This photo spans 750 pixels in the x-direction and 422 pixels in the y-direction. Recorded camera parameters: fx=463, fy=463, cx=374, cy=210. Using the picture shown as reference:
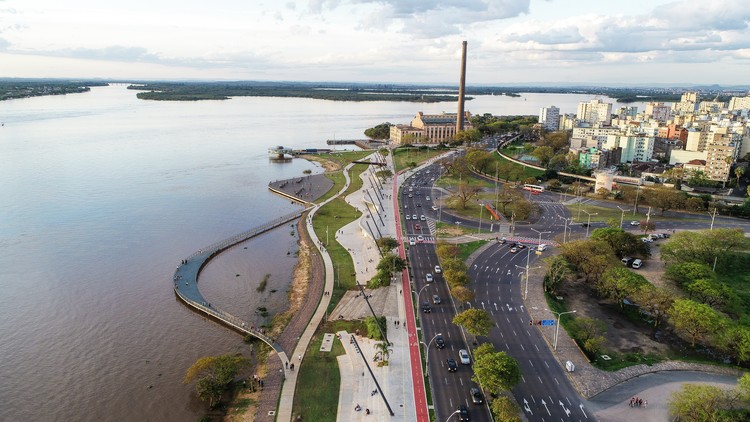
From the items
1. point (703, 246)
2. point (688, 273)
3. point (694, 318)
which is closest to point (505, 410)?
point (694, 318)

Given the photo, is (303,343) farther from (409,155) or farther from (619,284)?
(409,155)

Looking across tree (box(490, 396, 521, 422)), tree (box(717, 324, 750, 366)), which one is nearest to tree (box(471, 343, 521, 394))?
tree (box(490, 396, 521, 422))

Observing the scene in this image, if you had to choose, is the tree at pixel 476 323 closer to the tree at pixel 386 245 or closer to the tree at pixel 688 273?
the tree at pixel 386 245

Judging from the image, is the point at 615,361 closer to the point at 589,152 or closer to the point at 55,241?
the point at 55,241

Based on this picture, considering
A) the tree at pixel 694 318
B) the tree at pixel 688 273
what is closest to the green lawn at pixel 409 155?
the tree at pixel 688 273

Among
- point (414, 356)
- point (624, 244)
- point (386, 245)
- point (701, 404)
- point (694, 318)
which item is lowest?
point (414, 356)
